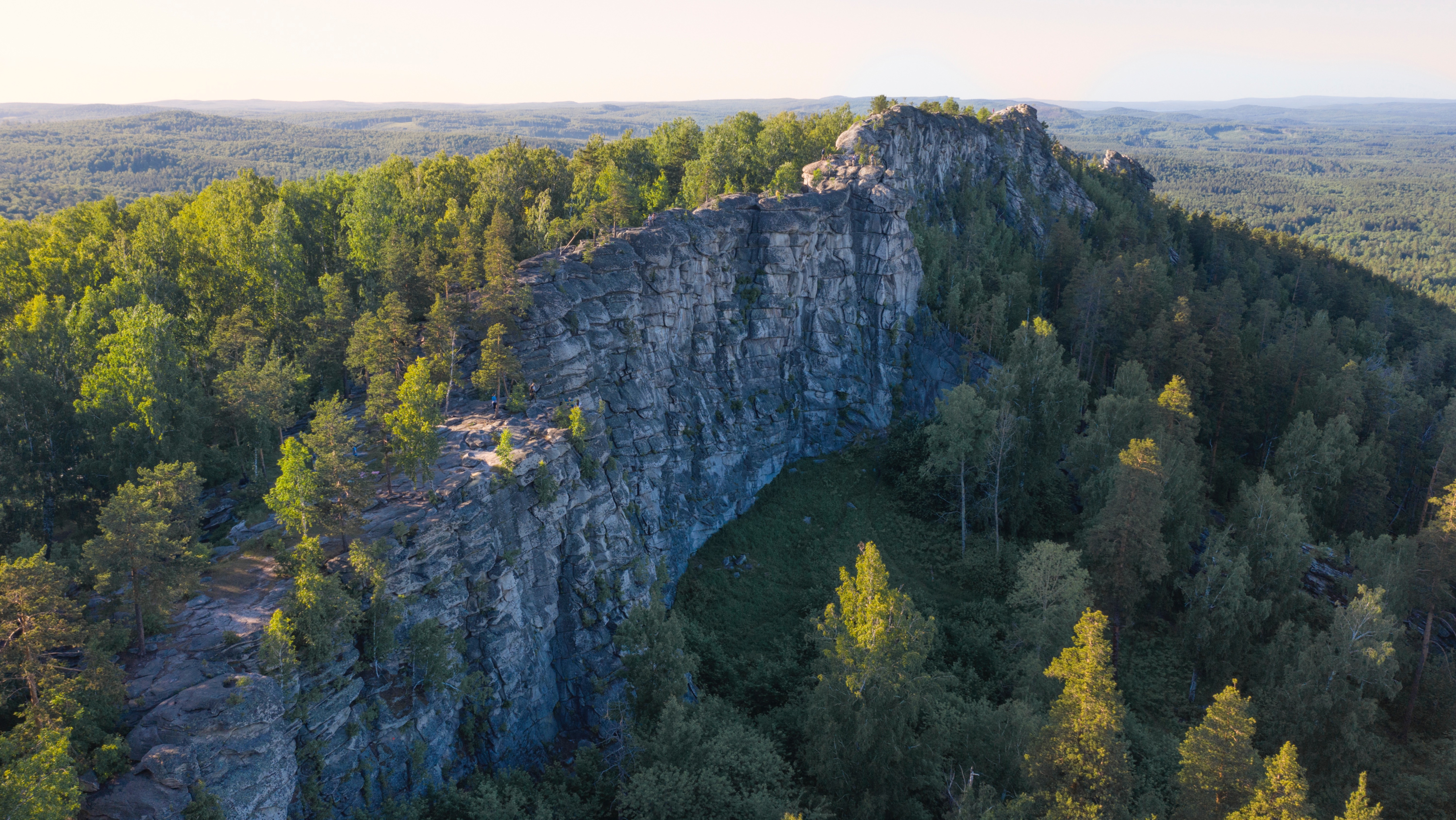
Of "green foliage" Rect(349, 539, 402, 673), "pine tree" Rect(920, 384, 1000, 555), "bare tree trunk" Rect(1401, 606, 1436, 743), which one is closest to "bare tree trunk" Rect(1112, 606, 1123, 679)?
"pine tree" Rect(920, 384, 1000, 555)

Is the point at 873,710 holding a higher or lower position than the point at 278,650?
lower

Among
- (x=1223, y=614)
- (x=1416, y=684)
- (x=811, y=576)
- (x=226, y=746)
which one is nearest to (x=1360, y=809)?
(x=1223, y=614)

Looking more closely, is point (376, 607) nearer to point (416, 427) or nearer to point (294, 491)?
point (294, 491)

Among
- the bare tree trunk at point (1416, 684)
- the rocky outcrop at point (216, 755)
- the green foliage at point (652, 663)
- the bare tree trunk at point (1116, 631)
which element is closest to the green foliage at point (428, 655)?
the rocky outcrop at point (216, 755)

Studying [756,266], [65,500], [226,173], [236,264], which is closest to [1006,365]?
[756,266]

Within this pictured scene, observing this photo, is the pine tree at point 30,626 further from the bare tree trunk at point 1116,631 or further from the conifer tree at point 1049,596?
the bare tree trunk at point 1116,631
